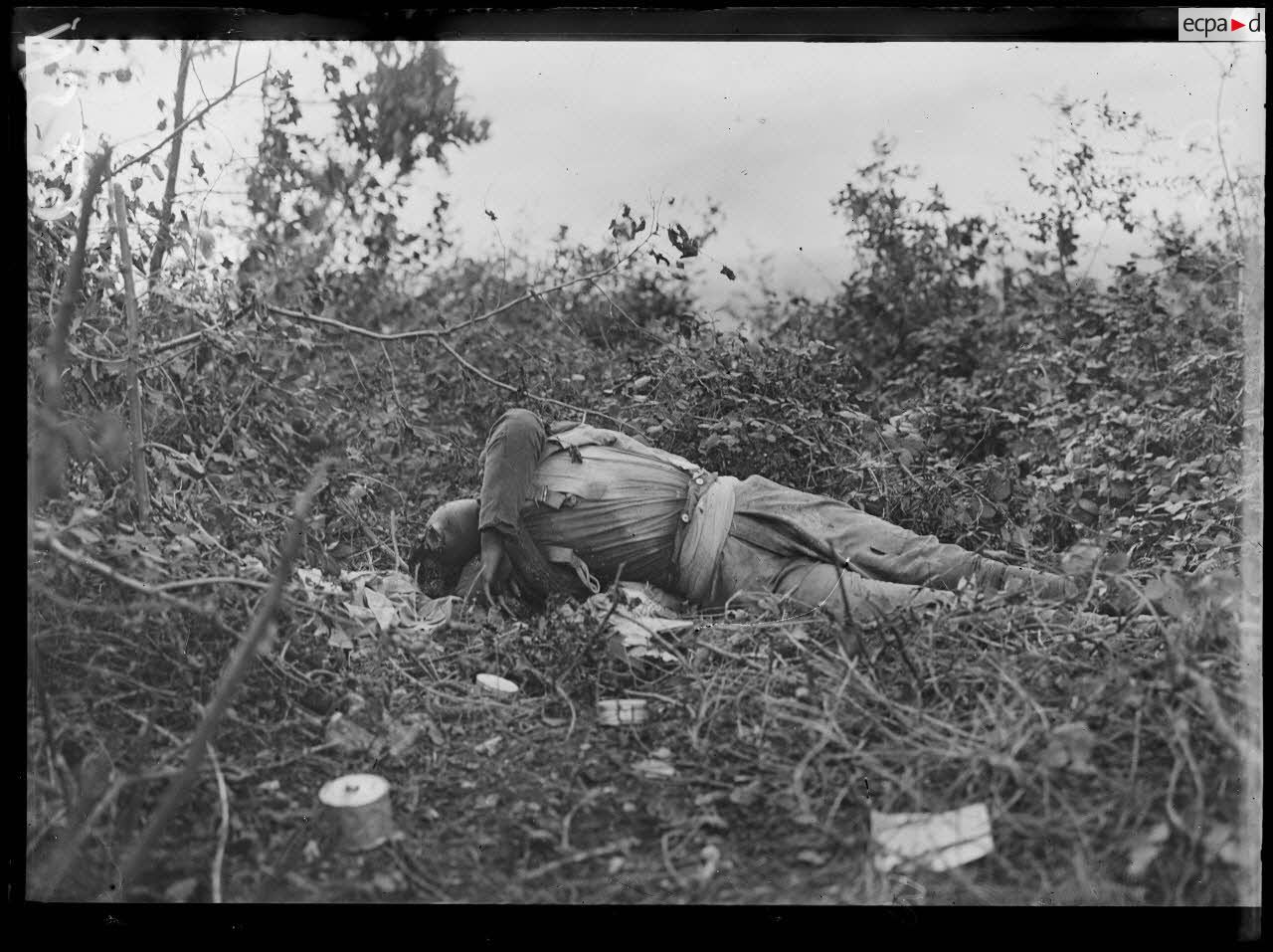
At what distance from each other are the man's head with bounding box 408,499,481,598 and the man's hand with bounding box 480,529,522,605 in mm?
61

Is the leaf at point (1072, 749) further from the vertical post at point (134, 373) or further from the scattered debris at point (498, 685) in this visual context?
the vertical post at point (134, 373)

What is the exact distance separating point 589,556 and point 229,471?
113 centimetres

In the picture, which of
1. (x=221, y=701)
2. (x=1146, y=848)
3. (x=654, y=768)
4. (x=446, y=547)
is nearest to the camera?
(x=221, y=701)

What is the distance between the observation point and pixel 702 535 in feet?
10.2

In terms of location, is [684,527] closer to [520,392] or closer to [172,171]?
[520,392]

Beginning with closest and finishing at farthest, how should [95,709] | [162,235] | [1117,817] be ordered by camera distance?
1. [1117,817]
2. [95,709]
3. [162,235]

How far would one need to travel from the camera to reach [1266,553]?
2871 mm

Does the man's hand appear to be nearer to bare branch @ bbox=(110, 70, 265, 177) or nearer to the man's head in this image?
the man's head

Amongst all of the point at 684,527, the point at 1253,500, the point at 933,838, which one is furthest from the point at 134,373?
the point at 1253,500

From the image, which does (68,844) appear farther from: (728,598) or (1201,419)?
(1201,419)

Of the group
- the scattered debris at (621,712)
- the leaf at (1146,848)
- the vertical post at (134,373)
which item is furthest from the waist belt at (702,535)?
the vertical post at (134,373)

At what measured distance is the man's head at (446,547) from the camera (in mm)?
3076

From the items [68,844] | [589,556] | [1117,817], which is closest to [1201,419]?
[1117,817]

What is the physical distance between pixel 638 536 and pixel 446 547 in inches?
23.5
